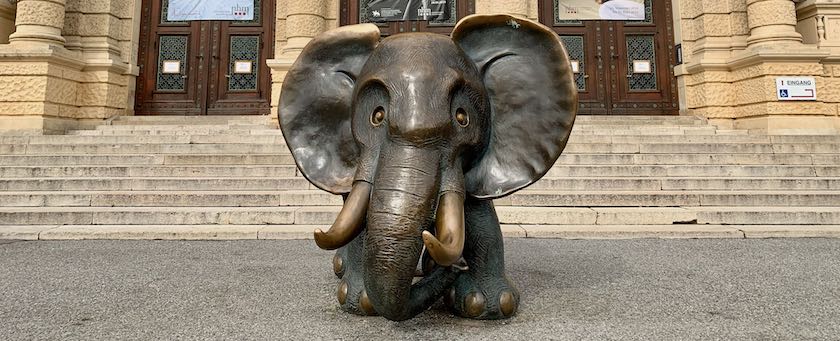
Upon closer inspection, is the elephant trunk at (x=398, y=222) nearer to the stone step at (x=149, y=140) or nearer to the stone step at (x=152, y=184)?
the stone step at (x=152, y=184)

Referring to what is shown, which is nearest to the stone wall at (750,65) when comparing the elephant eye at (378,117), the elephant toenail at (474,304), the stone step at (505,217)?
the stone step at (505,217)

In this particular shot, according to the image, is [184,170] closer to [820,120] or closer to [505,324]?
[505,324]

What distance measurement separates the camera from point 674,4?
9.89 metres

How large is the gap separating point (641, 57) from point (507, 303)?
10340 mm

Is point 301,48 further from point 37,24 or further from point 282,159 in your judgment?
point 37,24

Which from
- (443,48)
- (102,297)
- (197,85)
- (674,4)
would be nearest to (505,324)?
(443,48)

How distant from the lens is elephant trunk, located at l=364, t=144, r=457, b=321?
127 centimetres

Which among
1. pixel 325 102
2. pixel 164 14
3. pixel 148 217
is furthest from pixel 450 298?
pixel 164 14

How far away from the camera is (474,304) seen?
1.59 m

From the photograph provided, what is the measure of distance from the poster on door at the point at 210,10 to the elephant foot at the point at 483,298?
10.3 m

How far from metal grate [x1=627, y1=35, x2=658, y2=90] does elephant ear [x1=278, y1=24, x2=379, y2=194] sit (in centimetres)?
986

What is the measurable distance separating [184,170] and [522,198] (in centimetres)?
450

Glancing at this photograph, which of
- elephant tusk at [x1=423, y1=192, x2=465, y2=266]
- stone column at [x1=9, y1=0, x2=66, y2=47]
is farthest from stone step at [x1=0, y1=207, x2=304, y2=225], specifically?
stone column at [x1=9, y1=0, x2=66, y2=47]

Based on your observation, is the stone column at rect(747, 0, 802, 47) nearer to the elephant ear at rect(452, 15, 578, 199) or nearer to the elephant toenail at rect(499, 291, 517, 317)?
the elephant ear at rect(452, 15, 578, 199)
